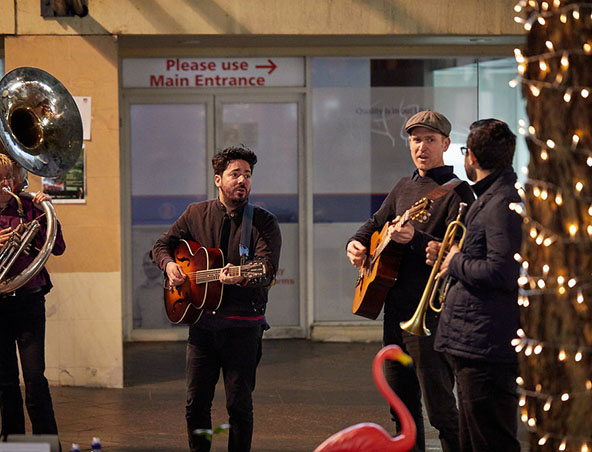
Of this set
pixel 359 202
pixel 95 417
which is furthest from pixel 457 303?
pixel 359 202

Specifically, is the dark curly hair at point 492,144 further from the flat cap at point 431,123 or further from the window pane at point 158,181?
the window pane at point 158,181

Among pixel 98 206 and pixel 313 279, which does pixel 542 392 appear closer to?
pixel 98 206

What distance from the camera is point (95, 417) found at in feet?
24.2

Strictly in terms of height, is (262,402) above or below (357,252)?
below

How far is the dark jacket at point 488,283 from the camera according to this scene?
14.4ft

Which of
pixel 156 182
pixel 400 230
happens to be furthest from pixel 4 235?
pixel 156 182

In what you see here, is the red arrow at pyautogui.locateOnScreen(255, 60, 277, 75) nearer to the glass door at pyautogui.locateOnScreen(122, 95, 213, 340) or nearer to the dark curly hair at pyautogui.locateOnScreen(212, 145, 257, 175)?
the glass door at pyautogui.locateOnScreen(122, 95, 213, 340)

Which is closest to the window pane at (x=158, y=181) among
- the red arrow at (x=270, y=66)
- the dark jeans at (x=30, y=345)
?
the red arrow at (x=270, y=66)

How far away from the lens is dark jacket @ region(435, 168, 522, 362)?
173 inches

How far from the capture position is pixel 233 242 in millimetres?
5551

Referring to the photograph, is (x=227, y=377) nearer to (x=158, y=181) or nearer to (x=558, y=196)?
(x=558, y=196)

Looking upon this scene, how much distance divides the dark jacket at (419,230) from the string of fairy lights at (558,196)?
176cm

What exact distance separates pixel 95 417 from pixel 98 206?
6.18 feet

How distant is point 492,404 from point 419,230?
3.80 ft
